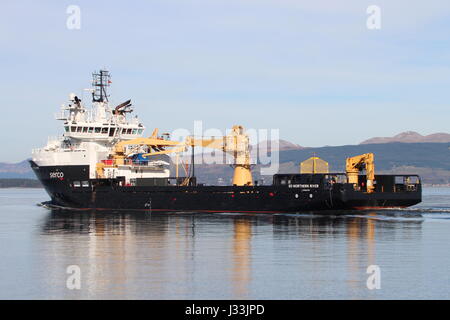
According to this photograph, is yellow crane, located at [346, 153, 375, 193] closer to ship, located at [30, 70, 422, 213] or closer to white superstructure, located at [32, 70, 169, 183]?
ship, located at [30, 70, 422, 213]

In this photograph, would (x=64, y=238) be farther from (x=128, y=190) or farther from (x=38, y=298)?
(x=128, y=190)

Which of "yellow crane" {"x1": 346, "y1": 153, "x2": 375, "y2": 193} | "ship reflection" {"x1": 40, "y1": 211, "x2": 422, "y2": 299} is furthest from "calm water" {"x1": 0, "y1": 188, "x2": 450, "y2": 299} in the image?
"yellow crane" {"x1": 346, "y1": 153, "x2": 375, "y2": 193}

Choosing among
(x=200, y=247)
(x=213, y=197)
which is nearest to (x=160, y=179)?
(x=213, y=197)

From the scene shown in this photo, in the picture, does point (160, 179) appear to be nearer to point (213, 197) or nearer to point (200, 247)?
point (213, 197)

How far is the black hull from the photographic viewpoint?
195 ft

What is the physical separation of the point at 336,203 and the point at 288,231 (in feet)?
55.2

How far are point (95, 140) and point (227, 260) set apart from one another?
45466 millimetres

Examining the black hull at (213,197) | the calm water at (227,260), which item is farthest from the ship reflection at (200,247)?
the black hull at (213,197)

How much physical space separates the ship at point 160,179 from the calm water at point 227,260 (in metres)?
10.2

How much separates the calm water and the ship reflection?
5 centimetres

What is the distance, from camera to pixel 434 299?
21219 mm

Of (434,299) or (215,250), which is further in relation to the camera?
(215,250)

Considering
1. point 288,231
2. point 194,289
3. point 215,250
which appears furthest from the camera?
point 288,231
